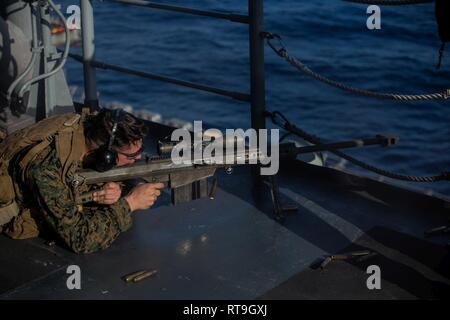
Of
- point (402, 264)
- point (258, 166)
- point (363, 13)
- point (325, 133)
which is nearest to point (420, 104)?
point (325, 133)

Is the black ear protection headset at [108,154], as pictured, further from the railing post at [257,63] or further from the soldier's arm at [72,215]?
the railing post at [257,63]

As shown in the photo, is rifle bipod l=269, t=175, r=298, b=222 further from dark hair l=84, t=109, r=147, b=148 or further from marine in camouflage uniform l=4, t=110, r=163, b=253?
dark hair l=84, t=109, r=147, b=148

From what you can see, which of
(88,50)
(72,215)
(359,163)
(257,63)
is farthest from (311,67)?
(72,215)

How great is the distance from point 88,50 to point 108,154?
7.00ft

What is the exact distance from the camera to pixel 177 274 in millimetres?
4500

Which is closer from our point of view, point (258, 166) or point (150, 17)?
point (258, 166)

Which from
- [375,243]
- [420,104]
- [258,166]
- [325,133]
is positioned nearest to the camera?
[375,243]

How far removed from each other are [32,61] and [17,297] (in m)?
2.21

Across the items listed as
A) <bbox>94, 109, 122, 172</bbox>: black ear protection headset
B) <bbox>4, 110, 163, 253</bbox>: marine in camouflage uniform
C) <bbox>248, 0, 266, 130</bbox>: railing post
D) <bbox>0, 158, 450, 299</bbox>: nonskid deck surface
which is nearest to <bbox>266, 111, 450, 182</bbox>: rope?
<bbox>248, 0, 266, 130</bbox>: railing post

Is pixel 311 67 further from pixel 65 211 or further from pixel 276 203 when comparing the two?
pixel 65 211

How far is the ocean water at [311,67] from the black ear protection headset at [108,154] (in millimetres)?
9488

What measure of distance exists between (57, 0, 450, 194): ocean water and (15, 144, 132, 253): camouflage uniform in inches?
368

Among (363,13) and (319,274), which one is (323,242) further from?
(363,13)
